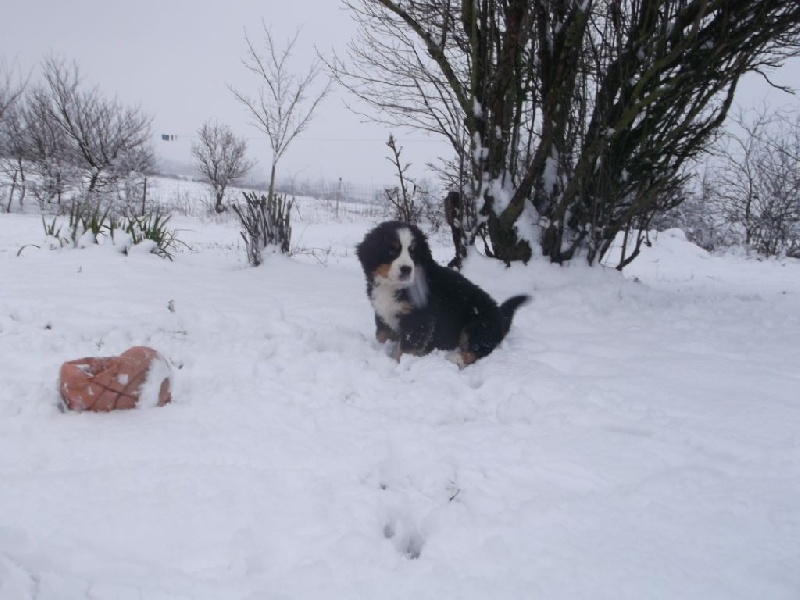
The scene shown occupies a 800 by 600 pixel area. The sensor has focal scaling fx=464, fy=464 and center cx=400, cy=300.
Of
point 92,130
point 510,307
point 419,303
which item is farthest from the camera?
point 92,130

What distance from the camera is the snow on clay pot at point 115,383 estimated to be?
2.14 metres

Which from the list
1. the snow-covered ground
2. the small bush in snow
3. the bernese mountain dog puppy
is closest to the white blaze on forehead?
the bernese mountain dog puppy

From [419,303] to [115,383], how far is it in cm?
189

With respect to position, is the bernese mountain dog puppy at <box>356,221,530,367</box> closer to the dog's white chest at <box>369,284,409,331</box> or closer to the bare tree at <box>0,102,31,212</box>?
the dog's white chest at <box>369,284,409,331</box>

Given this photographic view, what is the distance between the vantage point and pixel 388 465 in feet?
6.19

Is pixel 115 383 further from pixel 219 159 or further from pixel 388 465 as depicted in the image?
pixel 219 159

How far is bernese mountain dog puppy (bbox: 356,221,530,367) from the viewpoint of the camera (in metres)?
3.24

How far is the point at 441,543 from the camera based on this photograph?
1.44 m

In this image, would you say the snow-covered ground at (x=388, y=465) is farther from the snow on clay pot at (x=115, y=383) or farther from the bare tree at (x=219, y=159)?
the bare tree at (x=219, y=159)

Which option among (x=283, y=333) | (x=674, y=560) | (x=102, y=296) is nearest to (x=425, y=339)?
(x=283, y=333)

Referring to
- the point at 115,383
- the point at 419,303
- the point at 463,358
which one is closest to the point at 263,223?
the point at 419,303

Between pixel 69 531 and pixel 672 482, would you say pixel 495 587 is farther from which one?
pixel 69 531

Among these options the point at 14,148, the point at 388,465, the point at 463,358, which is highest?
the point at 14,148

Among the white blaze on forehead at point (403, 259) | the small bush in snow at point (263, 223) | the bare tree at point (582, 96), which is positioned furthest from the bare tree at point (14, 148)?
the white blaze on forehead at point (403, 259)
